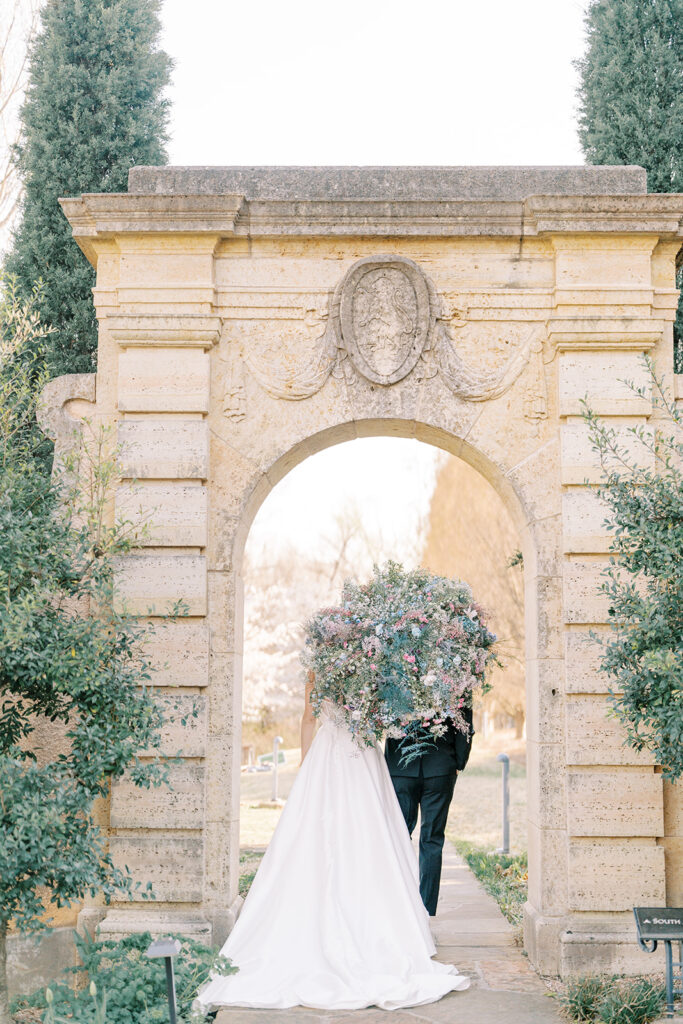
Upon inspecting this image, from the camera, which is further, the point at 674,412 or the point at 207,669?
the point at 207,669

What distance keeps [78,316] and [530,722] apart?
521cm

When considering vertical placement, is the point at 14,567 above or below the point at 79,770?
above

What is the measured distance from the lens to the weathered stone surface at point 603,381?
21.2ft

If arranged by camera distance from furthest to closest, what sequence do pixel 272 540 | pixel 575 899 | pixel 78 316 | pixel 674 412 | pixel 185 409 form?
pixel 272 540 → pixel 78 316 → pixel 185 409 → pixel 575 899 → pixel 674 412

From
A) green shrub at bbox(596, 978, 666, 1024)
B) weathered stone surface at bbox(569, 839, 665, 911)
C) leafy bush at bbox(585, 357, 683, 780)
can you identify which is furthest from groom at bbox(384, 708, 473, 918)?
green shrub at bbox(596, 978, 666, 1024)

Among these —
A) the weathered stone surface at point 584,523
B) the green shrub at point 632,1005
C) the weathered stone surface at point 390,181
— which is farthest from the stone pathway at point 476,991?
the weathered stone surface at point 390,181

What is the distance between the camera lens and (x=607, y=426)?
6.50 m

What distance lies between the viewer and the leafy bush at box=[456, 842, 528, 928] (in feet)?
25.7

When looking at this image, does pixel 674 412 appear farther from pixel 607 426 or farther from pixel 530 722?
pixel 530 722

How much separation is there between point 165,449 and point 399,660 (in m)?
2.02

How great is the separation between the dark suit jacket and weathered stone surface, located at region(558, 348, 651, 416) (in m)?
2.21

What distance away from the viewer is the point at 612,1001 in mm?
5152

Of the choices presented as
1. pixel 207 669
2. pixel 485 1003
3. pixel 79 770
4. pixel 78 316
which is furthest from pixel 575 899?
pixel 78 316

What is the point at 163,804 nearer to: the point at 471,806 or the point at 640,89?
the point at 640,89
